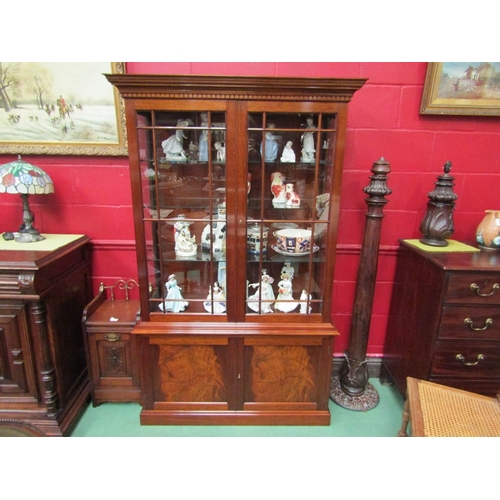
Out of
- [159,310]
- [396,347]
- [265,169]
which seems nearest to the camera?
[265,169]

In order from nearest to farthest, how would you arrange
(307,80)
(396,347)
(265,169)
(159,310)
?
(307,80), (265,169), (159,310), (396,347)

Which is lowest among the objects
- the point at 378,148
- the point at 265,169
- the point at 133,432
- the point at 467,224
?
the point at 133,432

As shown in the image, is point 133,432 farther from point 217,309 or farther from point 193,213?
point 193,213

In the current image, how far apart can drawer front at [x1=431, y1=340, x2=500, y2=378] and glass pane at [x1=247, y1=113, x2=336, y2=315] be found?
0.68 meters

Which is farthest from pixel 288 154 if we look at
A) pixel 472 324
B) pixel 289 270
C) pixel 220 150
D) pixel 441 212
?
pixel 472 324

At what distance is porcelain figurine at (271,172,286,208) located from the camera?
1.61 meters

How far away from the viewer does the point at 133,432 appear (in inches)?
66.5

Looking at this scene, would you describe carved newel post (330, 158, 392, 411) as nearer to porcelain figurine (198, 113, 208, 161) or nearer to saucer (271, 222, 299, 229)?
saucer (271, 222, 299, 229)

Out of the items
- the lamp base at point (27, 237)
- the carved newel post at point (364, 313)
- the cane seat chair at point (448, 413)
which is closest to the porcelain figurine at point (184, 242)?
the lamp base at point (27, 237)

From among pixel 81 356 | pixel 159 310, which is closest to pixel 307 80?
pixel 159 310

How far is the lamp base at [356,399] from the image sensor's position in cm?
187

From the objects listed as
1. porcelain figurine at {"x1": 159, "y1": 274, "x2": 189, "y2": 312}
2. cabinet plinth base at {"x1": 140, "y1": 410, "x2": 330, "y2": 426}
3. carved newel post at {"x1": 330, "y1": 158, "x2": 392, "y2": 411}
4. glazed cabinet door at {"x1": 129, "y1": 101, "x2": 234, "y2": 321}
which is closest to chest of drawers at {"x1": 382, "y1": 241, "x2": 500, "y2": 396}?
carved newel post at {"x1": 330, "y1": 158, "x2": 392, "y2": 411}

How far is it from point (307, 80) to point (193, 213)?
82 centimetres

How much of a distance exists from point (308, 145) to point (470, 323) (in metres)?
Result: 1.22
